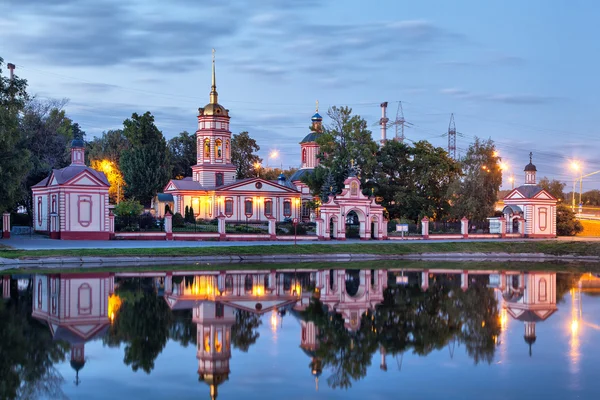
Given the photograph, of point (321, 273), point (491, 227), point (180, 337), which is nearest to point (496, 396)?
point (180, 337)

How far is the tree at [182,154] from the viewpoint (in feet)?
320

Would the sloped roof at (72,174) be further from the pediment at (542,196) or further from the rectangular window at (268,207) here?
the pediment at (542,196)

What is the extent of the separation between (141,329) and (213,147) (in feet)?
179

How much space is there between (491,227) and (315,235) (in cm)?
1819

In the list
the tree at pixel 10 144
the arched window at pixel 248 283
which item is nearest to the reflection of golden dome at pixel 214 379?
the arched window at pixel 248 283

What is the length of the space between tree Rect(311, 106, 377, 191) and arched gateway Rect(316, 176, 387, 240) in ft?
32.7

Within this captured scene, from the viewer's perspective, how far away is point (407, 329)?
19.8m

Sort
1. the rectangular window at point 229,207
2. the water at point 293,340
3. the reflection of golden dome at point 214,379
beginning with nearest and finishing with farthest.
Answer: the reflection of golden dome at point 214,379 < the water at point 293,340 < the rectangular window at point 229,207

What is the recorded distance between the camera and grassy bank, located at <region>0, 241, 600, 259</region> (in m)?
40.0

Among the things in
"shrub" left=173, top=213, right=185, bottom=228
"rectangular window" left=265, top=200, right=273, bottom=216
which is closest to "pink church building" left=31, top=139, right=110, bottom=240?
"shrub" left=173, top=213, right=185, bottom=228

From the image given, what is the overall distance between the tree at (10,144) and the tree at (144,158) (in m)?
31.8

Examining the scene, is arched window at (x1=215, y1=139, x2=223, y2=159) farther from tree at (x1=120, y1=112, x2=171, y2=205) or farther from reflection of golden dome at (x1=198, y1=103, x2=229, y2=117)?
tree at (x1=120, y1=112, x2=171, y2=205)

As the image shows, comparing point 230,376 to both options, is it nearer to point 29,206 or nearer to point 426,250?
point 426,250

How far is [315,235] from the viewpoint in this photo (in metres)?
56.9
